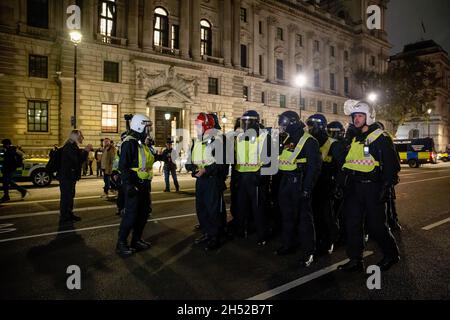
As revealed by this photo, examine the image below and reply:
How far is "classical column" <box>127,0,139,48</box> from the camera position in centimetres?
A: 2750

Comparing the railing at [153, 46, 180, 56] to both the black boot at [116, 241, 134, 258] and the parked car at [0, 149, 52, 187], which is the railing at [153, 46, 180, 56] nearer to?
the parked car at [0, 149, 52, 187]

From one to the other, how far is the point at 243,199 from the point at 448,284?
120 inches

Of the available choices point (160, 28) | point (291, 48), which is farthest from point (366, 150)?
point (291, 48)

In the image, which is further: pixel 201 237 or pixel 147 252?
pixel 201 237

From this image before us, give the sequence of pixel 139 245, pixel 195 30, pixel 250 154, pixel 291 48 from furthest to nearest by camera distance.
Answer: pixel 291 48
pixel 195 30
pixel 250 154
pixel 139 245

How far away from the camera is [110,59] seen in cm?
2656

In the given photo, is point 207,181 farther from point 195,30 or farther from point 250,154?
point 195,30

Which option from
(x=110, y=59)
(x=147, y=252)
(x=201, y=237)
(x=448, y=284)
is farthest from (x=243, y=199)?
(x=110, y=59)

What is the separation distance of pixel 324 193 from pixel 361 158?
1196 mm

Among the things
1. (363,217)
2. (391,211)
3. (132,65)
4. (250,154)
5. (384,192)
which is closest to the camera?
(384,192)

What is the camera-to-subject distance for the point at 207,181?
5539 millimetres

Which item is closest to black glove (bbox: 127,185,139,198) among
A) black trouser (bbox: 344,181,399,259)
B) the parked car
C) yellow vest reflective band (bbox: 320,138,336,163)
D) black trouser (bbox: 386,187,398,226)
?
black trouser (bbox: 344,181,399,259)

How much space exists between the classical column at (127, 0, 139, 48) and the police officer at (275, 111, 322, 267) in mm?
25522

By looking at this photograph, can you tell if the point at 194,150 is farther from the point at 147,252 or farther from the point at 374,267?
the point at 374,267
